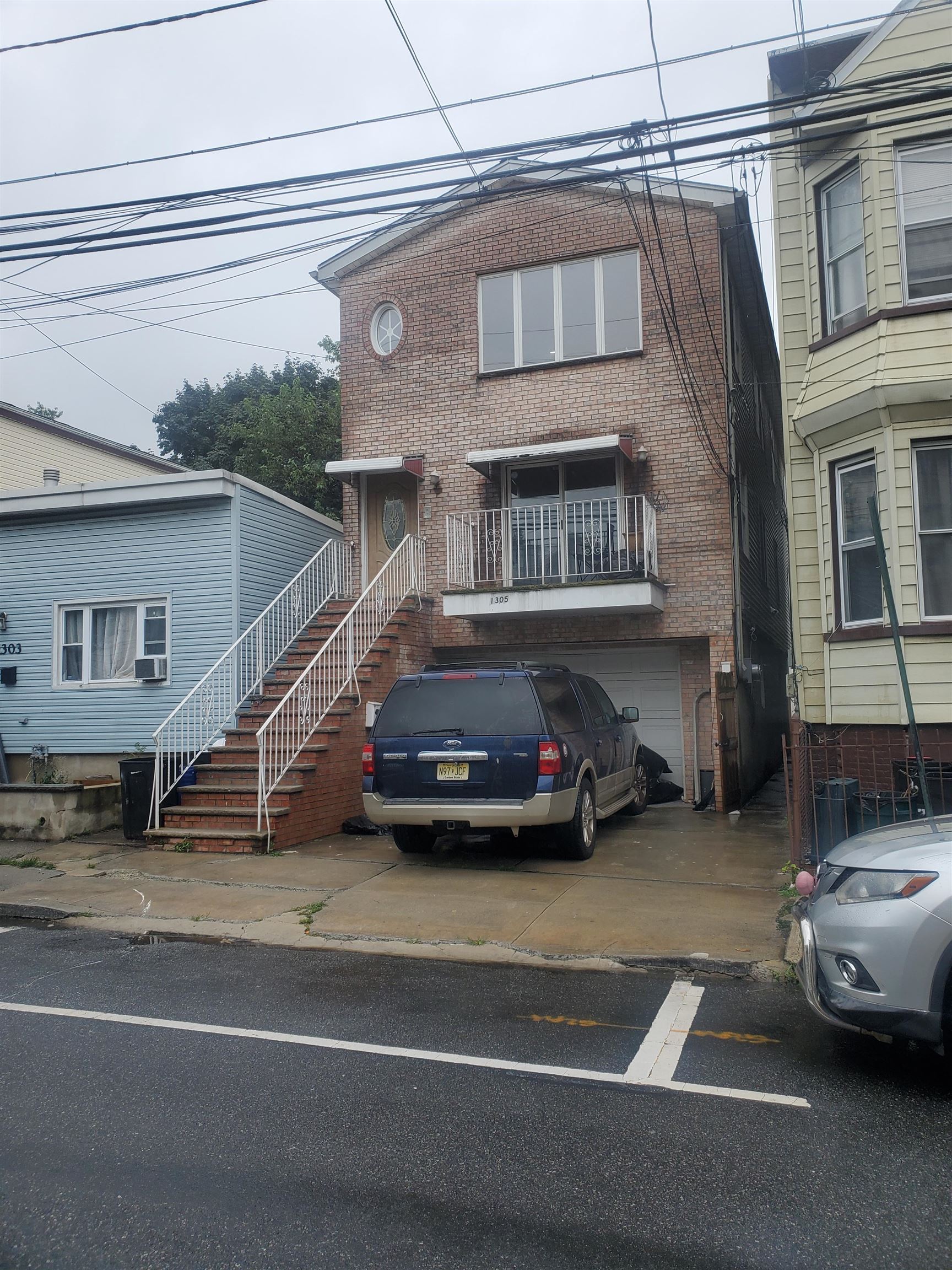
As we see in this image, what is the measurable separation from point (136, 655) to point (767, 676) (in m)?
11.4

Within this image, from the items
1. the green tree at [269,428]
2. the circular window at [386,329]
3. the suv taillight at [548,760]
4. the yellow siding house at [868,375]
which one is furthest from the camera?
the green tree at [269,428]

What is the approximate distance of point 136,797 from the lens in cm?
1122

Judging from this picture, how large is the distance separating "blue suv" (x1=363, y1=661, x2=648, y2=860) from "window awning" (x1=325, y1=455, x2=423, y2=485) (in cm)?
575

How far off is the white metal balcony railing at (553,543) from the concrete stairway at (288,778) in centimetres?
137

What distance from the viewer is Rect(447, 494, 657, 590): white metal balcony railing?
13.2 metres

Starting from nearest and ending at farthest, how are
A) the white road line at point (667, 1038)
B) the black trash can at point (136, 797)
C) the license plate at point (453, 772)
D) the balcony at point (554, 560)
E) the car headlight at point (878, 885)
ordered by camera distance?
1. the car headlight at point (878, 885)
2. the white road line at point (667, 1038)
3. the license plate at point (453, 772)
4. the black trash can at point (136, 797)
5. the balcony at point (554, 560)

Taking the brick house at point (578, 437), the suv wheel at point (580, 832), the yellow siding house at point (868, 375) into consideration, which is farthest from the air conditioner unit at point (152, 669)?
the yellow siding house at point (868, 375)


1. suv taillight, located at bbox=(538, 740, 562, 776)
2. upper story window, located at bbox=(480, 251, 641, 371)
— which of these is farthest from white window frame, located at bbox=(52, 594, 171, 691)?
suv taillight, located at bbox=(538, 740, 562, 776)

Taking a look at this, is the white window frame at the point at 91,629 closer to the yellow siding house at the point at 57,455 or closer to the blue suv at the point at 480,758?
the blue suv at the point at 480,758

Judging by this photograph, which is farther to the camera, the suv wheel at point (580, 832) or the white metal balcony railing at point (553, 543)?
the white metal balcony railing at point (553, 543)

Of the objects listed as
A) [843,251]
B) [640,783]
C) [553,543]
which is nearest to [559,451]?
[553,543]

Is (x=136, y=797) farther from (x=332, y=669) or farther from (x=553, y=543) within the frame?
(x=553, y=543)

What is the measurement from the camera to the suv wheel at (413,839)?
31.9 feet

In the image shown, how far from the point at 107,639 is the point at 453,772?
7.62 m
